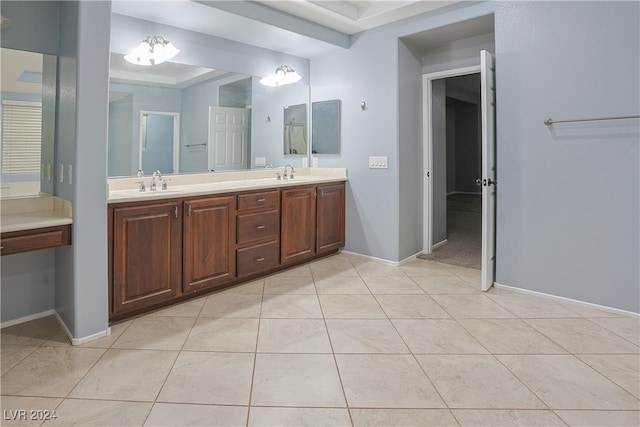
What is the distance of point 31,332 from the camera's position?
7.73 ft

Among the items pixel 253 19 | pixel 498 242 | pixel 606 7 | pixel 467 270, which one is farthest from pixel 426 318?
pixel 253 19

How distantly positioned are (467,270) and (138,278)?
2.95m

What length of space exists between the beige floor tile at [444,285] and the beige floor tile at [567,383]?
1.09 metres

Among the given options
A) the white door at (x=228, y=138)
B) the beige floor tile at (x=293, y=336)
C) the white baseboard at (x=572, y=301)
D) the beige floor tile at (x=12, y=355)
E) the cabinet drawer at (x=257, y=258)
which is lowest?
the beige floor tile at (x=12, y=355)

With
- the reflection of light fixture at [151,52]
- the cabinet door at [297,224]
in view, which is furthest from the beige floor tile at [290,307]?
the reflection of light fixture at [151,52]

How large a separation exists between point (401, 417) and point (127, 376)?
1338 mm

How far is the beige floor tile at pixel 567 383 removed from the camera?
169cm

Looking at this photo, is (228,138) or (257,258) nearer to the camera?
(257,258)

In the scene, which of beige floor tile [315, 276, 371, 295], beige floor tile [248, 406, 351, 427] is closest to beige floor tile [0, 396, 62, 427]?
beige floor tile [248, 406, 351, 427]

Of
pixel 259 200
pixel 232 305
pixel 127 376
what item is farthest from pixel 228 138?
pixel 127 376

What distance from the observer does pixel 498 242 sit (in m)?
3.18

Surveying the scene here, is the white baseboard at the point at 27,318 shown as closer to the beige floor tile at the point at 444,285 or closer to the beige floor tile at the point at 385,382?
the beige floor tile at the point at 385,382

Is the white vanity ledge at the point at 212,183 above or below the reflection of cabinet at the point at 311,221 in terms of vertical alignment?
A: above

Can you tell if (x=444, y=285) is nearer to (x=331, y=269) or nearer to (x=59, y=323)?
(x=331, y=269)
